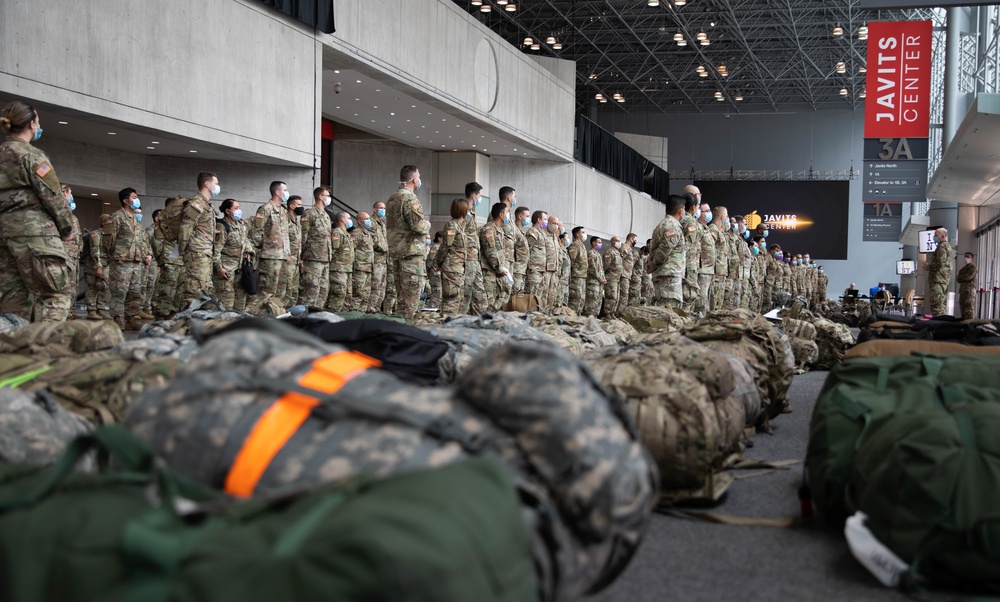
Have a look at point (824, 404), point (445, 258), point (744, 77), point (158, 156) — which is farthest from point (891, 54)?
point (744, 77)

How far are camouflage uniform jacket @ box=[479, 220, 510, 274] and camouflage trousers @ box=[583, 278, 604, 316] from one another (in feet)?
17.8

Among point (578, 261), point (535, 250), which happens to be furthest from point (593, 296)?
point (535, 250)

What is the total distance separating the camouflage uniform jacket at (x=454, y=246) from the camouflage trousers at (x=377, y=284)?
130 inches

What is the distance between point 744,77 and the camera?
31.2 meters

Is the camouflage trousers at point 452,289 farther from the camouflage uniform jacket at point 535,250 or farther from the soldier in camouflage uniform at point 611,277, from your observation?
the soldier in camouflage uniform at point 611,277

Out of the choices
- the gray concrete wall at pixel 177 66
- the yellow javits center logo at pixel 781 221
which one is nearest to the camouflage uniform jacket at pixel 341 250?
the gray concrete wall at pixel 177 66

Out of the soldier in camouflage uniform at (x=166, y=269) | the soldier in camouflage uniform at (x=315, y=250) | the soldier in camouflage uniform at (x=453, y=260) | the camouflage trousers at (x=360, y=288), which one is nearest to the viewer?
the soldier in camouflage uniform at (x=453, y=260)

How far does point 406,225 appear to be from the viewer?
9164 millimetres

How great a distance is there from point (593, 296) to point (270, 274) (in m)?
6.71

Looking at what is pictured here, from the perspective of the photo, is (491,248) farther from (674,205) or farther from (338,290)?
(338,290)

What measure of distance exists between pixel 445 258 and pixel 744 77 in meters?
24.9

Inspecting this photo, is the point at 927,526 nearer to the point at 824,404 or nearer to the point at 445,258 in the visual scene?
the point at 824,404

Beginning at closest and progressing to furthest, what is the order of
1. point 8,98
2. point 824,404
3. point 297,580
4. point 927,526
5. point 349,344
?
point 297,580 < point 927,526 < point 824,404 < point 349,344 < point 8,98

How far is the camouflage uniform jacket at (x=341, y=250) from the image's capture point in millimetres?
11477
